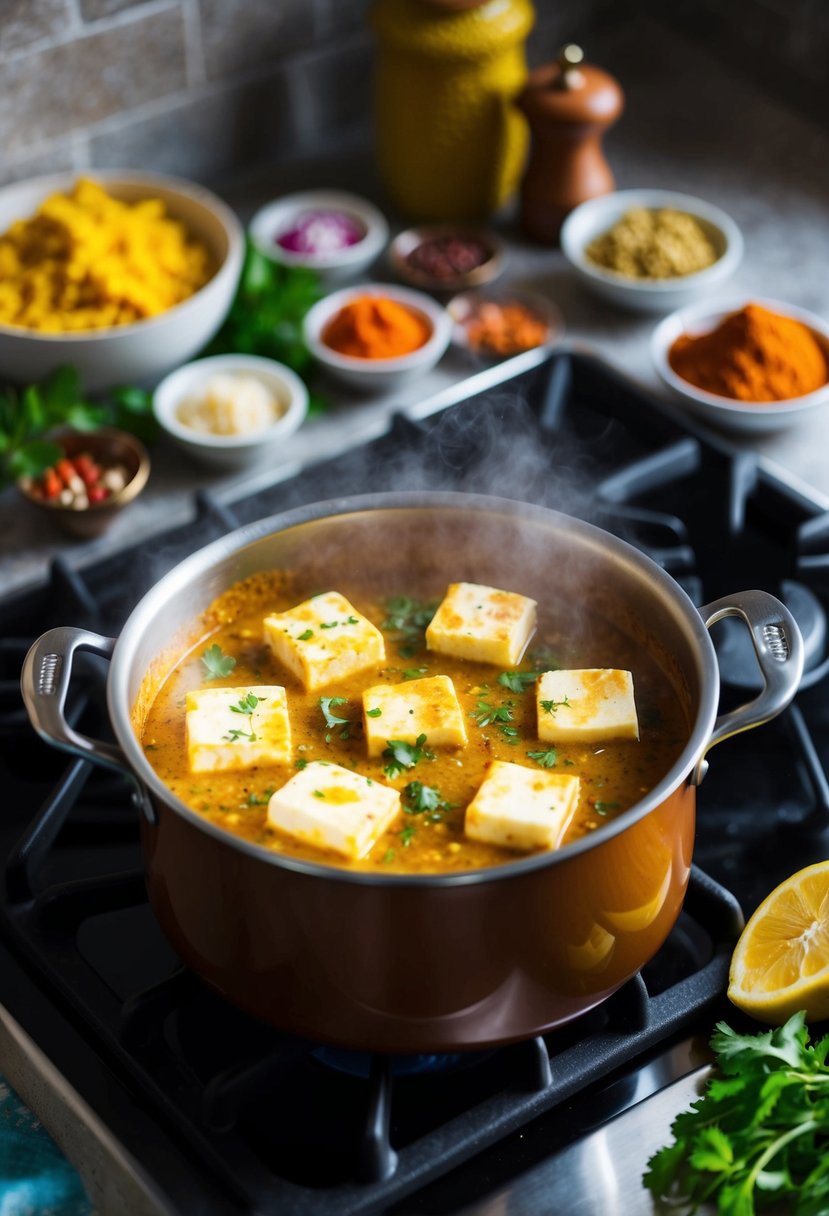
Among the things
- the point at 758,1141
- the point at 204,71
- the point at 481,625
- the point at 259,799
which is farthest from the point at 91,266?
the point at 758,1141

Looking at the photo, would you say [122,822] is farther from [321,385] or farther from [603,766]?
[321,385]

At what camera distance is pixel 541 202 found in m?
2.40

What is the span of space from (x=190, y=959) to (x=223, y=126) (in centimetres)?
171

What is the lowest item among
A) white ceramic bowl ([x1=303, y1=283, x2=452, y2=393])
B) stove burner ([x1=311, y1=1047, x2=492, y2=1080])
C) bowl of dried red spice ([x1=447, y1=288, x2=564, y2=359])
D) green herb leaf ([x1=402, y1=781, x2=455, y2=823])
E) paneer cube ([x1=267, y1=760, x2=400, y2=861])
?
stove burner ([x1=311, y1=1047, x2=492, y2=1080])

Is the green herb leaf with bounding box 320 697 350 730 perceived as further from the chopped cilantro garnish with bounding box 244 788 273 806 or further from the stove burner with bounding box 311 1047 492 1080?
the stove burner with bounding box 311 1047 492 1080

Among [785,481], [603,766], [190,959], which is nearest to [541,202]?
[785,481]

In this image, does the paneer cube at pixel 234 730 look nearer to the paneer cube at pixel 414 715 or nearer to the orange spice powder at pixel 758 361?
the paneer cube at pixel 414 715

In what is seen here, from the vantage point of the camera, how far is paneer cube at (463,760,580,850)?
119 cm

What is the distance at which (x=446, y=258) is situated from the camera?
7.66 feet

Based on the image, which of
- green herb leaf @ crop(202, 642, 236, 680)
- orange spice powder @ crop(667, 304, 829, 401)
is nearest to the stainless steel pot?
green herb leaf @ crop(202, 642, 236, 680)

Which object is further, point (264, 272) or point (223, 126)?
point (223, 126)

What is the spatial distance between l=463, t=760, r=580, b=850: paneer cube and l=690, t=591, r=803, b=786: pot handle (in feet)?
0.38

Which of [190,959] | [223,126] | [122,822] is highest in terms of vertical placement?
[223,126]

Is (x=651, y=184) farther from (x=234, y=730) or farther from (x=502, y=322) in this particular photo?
(x=234, y=730)
